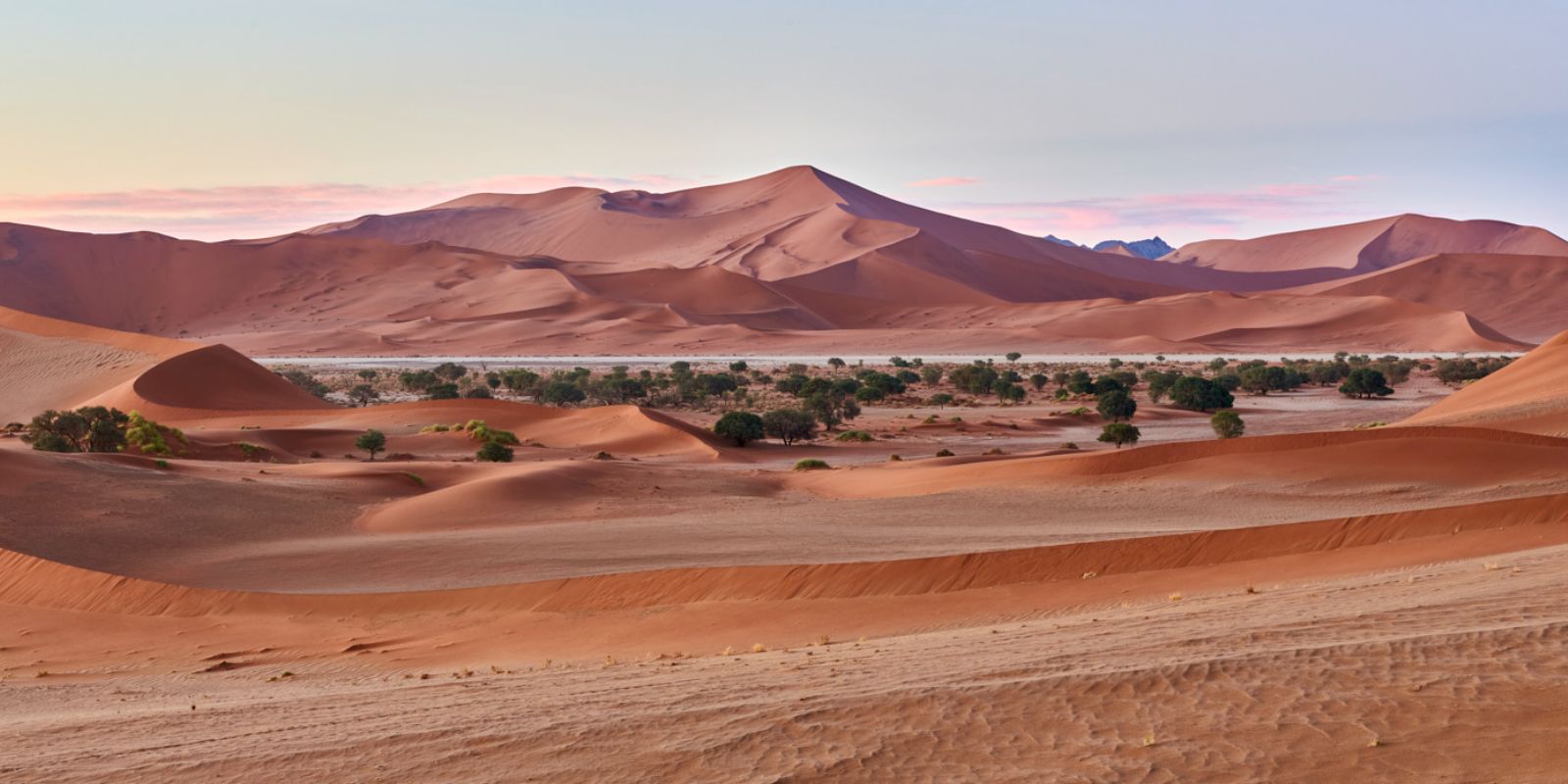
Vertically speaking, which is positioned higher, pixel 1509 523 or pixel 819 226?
pixel 819 226

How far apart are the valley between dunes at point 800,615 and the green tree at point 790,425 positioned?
652cm

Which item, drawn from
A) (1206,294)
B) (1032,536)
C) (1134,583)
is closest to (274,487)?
(1032,536)

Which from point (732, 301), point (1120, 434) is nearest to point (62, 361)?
point (1120, 434)

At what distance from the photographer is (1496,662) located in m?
8.53

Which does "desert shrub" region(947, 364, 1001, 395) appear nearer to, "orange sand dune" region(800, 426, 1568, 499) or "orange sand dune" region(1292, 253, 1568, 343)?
"orange sand dune" region(800, 426, 1568, 499)

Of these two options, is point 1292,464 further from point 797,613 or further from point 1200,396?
point 1200,396

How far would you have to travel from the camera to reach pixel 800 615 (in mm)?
14953

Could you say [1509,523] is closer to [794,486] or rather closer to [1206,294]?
[794,486]

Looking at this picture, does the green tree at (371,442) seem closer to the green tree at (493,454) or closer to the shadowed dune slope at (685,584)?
the green tree at (493,454)

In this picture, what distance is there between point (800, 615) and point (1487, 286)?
183680mm

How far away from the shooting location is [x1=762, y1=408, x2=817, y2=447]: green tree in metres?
43.1

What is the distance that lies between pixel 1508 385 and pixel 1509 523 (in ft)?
85.3

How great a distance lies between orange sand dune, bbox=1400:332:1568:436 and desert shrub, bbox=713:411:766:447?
1760cm

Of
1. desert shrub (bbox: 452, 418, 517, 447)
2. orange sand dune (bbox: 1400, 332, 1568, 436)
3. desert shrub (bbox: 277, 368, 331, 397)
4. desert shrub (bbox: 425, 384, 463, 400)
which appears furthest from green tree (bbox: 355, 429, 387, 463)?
desert shrub (bbox: 277, 368, 331, 397)
